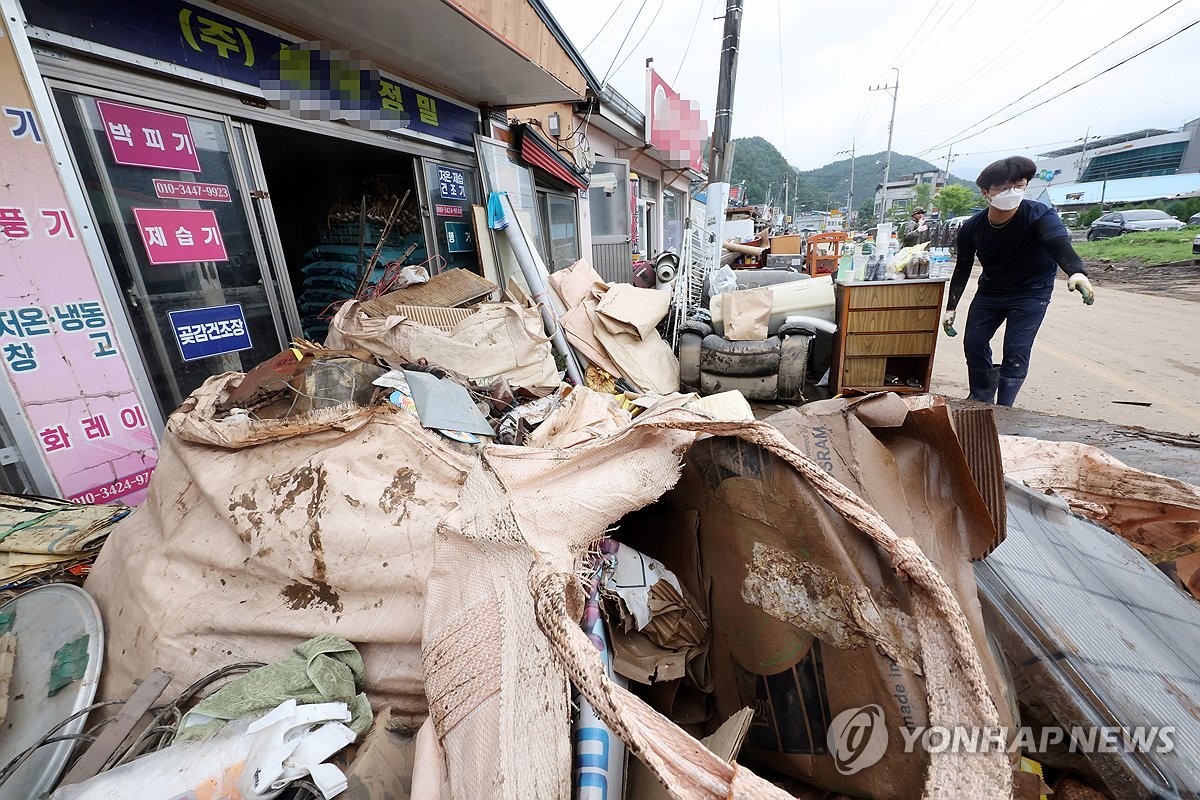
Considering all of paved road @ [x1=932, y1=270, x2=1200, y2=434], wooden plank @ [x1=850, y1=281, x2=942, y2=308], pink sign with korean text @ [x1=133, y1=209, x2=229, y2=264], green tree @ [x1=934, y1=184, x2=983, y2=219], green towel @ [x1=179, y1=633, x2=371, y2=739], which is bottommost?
paved road @ [x1=932, y1=270, x2=1200, y2=434]

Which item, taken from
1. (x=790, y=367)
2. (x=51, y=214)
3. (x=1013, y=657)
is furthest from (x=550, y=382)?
(x=1013, y=657)

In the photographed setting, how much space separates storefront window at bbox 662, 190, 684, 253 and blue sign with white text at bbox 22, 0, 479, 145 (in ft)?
35.9

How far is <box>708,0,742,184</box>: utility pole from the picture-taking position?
815cm

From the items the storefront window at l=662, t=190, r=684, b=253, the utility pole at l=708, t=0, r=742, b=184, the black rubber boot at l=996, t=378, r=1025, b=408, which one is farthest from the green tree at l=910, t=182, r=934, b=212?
the black rubber boot at l=996, t=378, r=1025, b=408

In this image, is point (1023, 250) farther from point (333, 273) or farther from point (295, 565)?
point (333, 273)

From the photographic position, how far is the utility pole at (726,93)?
8.15 m

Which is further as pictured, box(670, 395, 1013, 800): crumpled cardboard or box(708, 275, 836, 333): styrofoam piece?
box(708, 275, 836, 333): styrofoam piece

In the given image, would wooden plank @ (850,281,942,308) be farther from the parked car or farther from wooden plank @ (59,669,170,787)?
the parked car

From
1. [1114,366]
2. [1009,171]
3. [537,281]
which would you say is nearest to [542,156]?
[537,281]

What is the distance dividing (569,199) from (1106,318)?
26.4 ft

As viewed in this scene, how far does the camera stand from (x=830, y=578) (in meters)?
0.85

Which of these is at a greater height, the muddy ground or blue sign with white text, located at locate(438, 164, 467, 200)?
blue sign with white text, located at locate(438, 164, 467, 200)

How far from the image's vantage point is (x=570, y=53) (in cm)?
413

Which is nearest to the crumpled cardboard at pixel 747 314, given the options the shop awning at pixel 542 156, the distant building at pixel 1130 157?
the shop awning at pixel 542 156
